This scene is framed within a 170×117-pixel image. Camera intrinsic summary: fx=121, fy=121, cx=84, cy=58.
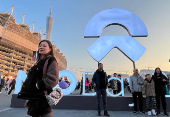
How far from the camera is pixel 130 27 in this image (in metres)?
5.69

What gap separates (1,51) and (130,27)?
63.3 m

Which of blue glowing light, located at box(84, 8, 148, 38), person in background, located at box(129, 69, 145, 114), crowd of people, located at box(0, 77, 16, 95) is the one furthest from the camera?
crowd of people, located at box(0, 77, 16, 95)

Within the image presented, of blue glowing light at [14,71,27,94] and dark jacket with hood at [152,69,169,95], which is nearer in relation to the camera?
dark jacket with hood at [152,69,169,95]

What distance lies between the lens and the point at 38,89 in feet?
4.57

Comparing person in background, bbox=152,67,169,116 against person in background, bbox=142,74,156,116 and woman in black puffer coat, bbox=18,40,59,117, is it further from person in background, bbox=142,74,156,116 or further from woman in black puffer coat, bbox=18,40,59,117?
woman in black puffer coat, bbox=18,40,59,117

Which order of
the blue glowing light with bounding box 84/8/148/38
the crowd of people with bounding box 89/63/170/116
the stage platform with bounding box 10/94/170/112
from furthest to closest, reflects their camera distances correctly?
the blue glowing light with bounding box 84/8/148/38 → the stage platform with bounding box 10/94/170/112 → the crowd of people with bounding box 89/63/170/116

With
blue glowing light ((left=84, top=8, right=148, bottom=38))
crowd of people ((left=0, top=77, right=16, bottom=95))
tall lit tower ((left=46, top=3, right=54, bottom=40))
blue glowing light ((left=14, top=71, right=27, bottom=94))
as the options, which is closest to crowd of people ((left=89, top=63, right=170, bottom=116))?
blue glowing light ((left=84, top=8, right=148, bottom=38))

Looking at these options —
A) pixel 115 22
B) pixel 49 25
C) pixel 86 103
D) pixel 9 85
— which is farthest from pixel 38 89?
pixel 49 25

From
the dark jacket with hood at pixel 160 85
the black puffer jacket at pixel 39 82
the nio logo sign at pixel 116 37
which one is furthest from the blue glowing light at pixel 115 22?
the black puffer jacket at pixel 39 82

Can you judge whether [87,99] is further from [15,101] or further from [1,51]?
[1,51]

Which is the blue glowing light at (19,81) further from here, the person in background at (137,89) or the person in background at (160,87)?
the person in background at (160,87)

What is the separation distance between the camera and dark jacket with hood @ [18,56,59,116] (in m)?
1.37

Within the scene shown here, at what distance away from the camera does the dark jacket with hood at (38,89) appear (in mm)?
1374

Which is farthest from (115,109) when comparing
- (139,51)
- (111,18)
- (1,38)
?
(1,38)
